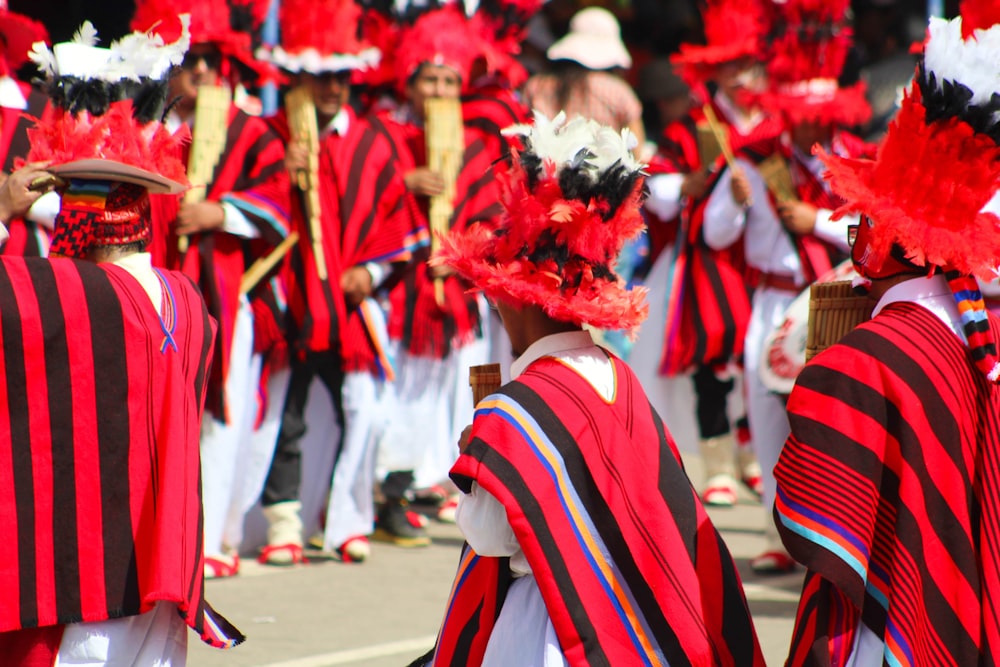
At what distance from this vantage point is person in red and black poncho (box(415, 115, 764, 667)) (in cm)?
313

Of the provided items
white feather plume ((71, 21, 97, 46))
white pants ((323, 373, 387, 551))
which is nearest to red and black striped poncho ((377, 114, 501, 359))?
white pants ((323, 373, 387, 551))

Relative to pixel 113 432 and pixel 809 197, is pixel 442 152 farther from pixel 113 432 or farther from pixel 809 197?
pixel 113 432

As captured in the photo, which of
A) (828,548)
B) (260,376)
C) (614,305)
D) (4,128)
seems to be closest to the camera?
(828,548)

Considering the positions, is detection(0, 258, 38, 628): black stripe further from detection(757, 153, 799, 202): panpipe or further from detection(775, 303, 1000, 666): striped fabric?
detection(757, 153, 799, 202): panpipe

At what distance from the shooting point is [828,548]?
3.05m

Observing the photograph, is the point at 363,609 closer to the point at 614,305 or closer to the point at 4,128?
the point at 4,128

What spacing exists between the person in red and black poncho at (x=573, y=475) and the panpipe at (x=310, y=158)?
10.1 feet

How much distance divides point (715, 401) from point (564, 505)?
4641 mm

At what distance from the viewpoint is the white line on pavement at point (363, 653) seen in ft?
16.4

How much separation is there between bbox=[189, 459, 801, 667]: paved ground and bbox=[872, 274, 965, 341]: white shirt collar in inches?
88.9

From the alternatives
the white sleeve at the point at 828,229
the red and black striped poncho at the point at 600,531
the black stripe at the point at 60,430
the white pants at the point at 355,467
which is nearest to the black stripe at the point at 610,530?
the red and black striped poncho at the point at 600,531

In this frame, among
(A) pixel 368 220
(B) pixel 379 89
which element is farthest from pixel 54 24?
(A) pixel 368 220

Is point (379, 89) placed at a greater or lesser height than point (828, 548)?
greater

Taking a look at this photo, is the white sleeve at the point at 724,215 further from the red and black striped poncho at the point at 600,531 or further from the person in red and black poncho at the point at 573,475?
the red and black striped poncho at the point at 600,531
